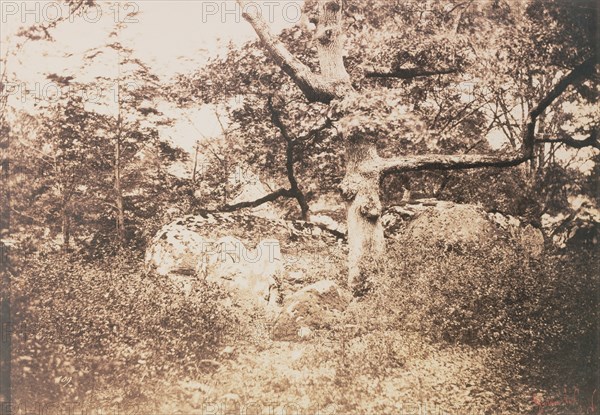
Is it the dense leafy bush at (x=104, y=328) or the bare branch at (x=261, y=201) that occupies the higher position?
the bare branch at (x=261, y=201)

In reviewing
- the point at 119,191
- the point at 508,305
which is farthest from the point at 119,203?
the point at 508,305

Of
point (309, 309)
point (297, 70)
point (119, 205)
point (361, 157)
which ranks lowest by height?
point (309, 309)

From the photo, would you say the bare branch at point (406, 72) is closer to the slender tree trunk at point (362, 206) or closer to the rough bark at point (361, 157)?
the rough bark at point (361, 157)

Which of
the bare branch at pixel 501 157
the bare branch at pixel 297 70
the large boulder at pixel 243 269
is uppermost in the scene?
the bare branch at pixel 297 70

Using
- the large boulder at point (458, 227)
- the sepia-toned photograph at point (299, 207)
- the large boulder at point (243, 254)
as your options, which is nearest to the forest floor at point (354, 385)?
the sepia-toned photograph at point (299, 207)

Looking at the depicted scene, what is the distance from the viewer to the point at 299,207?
5.21 meters

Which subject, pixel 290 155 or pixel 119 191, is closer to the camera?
pixel 119 191

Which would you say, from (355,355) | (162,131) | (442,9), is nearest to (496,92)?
(442,9)

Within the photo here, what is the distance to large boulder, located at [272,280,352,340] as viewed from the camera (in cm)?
461

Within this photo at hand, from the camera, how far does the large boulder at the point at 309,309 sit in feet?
15.1

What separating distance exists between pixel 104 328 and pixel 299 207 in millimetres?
2427

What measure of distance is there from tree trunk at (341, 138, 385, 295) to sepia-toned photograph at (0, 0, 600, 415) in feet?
0.08

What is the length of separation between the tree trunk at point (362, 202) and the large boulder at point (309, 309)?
0.46 m

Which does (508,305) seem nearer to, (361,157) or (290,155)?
(361,157)
